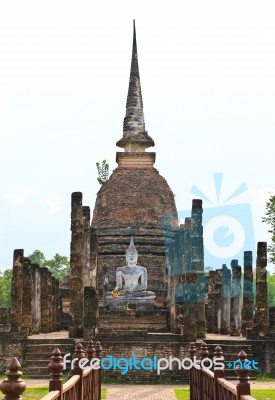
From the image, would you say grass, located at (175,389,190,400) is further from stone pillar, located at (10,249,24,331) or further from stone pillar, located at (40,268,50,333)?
stone pillar, located at (40,268,50,333)

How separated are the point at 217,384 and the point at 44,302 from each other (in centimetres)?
1744

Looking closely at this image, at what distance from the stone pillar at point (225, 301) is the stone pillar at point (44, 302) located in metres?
5.80

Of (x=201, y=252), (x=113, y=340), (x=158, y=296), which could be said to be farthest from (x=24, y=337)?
(x=158, y=296)

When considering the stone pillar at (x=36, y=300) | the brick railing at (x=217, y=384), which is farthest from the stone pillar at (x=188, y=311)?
the brick railing at (x=217, y=384)

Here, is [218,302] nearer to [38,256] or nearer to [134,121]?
[134,121]

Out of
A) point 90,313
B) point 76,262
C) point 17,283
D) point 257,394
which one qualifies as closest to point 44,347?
point 90,313

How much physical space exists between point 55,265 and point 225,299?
37.1m

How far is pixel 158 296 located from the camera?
28672mm

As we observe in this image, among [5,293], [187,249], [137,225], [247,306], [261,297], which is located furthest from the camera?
[5,293]

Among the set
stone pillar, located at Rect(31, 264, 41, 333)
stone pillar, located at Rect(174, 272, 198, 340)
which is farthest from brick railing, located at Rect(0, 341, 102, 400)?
stone pillar, located at Rect(31, 264, 41, 333)

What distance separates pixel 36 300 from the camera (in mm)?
22141

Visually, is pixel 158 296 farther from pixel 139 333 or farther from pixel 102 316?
pixel 139 333

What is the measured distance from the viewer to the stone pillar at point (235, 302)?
74.9 ft

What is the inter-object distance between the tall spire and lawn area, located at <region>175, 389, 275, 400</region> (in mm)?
20134
